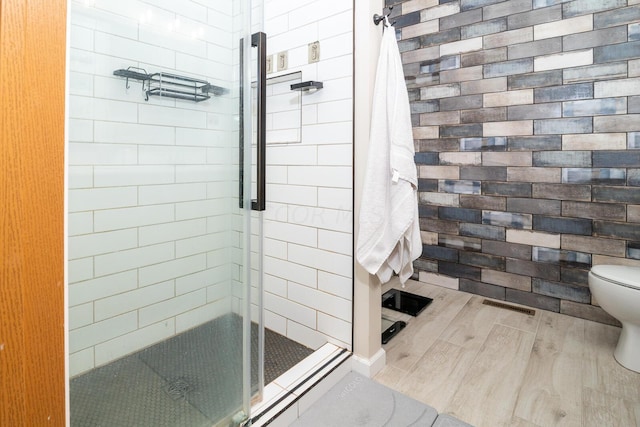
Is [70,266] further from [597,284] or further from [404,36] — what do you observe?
[404,36]

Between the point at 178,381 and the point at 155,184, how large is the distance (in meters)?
0.68

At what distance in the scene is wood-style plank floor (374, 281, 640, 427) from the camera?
143 centimetres

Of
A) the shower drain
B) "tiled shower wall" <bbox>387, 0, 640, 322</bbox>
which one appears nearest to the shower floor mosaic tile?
the shower drain

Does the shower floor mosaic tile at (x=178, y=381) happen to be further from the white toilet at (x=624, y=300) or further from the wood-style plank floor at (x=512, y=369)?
the white toilet at (x=624, y=300)

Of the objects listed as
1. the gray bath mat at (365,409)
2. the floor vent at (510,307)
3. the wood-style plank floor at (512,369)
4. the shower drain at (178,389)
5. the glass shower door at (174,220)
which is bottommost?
the gray bath mat at (365,409)

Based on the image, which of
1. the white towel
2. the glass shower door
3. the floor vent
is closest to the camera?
the glass shower door

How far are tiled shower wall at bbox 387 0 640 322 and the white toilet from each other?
0.52 meters

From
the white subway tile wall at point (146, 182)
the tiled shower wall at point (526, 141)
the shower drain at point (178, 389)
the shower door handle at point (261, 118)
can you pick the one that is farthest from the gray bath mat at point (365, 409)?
the tiled shower wall at point (526, 141)

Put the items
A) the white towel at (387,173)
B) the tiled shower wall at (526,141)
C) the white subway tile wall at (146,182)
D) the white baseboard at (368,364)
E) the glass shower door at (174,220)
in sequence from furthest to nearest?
the tiled shower wall at (526,141), the white baseboard at (368,364), the white towel at (387,173), the glass shower door at (174,220), the white subway tile wall at (146,182)

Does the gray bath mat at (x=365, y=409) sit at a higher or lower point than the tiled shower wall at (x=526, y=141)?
lower

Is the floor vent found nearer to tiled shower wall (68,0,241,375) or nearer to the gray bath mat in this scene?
the gray bath mat

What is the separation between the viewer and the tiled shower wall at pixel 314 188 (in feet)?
5.58

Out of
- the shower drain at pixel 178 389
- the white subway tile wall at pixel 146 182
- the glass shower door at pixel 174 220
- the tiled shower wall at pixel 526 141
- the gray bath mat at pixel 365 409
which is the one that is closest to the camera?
the white subway tile wall at pixel 146 182

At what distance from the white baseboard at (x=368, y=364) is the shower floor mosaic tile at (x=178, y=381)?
1.97 ft
